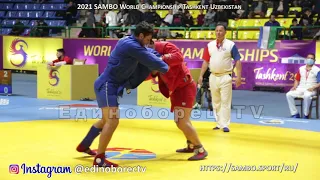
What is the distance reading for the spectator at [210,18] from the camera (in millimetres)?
20922

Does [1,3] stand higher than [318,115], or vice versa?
[1,3]

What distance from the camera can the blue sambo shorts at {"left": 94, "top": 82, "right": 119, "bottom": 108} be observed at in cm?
768

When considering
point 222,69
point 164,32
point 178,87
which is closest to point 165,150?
point 178,87

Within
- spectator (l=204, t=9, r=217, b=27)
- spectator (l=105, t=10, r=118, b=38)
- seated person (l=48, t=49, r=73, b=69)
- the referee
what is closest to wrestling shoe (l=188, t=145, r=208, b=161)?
the referee

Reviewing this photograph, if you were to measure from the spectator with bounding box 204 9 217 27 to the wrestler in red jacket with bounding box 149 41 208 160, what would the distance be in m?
12.7

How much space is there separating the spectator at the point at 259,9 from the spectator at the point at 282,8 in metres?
0.38

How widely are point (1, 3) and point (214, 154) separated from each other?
24.0 m

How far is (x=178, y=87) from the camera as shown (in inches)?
334

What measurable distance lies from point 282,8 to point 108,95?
583 inches

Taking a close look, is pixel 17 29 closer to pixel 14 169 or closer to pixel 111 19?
pixel 111 19

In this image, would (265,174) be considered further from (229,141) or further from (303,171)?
(229,141)

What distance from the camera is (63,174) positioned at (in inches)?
283

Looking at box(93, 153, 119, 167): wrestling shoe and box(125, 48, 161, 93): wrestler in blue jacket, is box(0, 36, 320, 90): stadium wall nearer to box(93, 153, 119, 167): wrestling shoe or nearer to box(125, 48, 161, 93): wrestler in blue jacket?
box(125, 48, 161, 93): wrestler in blue jacket

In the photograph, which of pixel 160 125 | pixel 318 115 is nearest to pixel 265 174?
pixel 160 125
